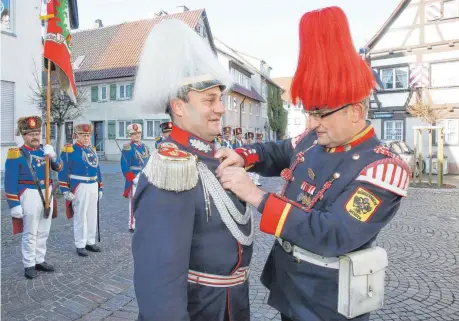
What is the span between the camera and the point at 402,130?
2070 centimetres

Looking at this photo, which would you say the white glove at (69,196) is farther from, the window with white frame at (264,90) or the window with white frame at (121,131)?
the window with white frame at (264,90)

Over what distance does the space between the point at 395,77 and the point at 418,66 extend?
1.40 m

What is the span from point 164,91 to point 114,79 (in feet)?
90.4

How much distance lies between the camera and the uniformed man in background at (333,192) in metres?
1.73

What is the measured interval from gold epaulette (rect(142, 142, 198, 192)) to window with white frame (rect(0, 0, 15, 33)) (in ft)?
45.6

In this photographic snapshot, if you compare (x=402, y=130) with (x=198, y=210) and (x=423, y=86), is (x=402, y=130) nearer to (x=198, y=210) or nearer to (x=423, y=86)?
(x=423, y=86)

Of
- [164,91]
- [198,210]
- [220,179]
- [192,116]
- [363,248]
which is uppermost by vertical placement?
[164,91]

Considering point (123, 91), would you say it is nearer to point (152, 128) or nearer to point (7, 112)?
point (152, 128)

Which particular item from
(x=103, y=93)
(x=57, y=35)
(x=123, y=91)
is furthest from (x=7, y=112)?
(x=103, y=93)

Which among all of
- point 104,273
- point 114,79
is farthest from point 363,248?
point 114,79

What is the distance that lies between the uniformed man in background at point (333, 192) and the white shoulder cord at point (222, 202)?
59mm

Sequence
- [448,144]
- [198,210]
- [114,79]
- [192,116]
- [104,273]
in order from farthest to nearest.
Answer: [114,79] → [448,144] → [104,273] → [192,116] → [198,210]

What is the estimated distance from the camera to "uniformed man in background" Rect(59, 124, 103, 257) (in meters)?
6.18

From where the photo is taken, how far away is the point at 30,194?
209 inches
